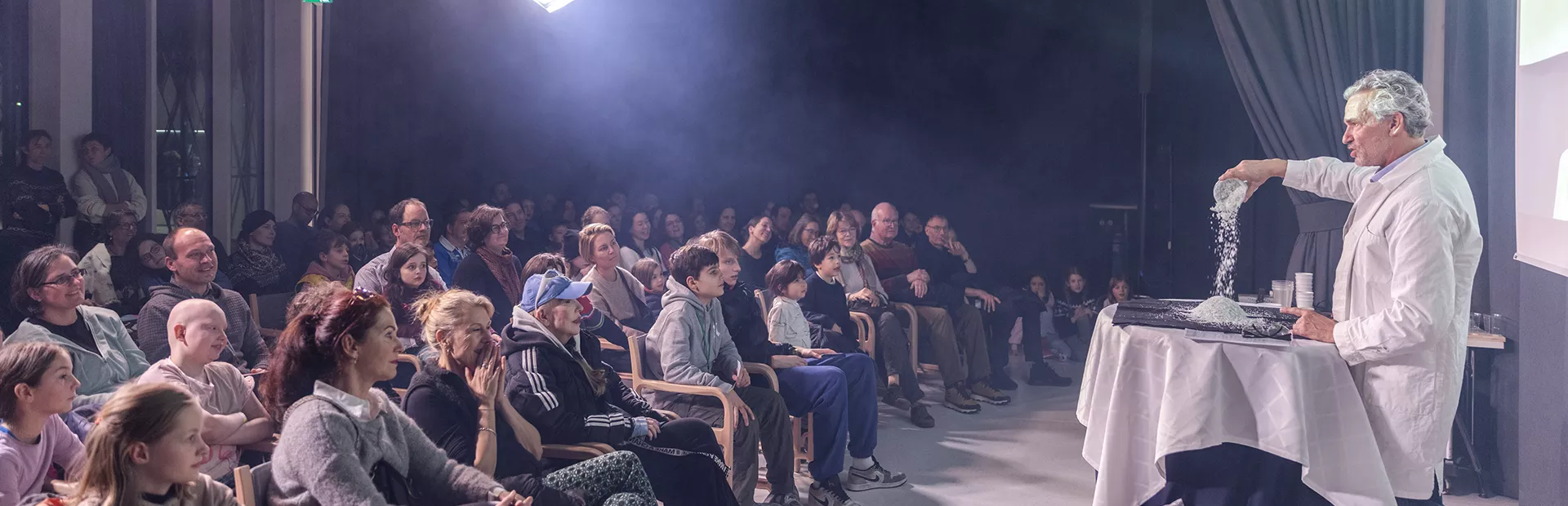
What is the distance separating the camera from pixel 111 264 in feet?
14.1

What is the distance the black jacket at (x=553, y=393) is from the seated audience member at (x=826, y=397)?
0.87m

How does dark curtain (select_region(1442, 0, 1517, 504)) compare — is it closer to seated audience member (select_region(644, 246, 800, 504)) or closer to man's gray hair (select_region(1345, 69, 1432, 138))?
man's gray hair (select_region(1345, 69, 1432, 138))

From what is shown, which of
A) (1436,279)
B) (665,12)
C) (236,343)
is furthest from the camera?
(665,12)

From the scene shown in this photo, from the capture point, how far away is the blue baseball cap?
8.96 ft

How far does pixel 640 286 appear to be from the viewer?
445 centimetres

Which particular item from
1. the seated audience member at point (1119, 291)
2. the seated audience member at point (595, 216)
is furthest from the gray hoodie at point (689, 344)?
the seated audience member at point (1119, 291)

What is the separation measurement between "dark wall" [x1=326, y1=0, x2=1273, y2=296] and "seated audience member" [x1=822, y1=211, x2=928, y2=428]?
8.64 ft

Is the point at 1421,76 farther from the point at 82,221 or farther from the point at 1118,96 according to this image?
the point at 82,221

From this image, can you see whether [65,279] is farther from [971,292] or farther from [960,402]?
[971,292]

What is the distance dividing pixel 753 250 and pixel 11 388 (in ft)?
13.1

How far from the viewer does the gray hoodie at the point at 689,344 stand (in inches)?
128

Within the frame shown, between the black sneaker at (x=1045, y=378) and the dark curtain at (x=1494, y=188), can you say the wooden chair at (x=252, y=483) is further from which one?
the black sneaker at (x=1045, y=378)

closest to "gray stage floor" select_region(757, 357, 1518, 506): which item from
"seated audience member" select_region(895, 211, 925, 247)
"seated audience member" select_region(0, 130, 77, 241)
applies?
"seated audience member" select_region(895, 211, 925, 247)

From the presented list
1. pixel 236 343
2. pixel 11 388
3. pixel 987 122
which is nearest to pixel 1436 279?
pixel 11 388
